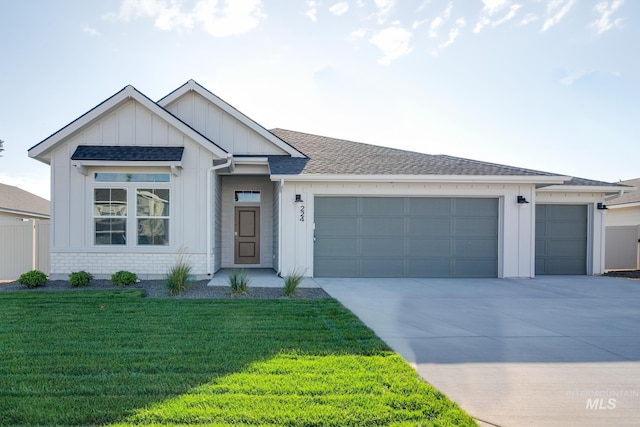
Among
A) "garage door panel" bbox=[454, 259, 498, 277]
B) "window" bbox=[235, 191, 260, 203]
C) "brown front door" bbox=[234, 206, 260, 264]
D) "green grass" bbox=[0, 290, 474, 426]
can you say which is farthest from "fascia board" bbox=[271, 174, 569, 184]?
"green grass" bbox=[0, 290, 474, 426]

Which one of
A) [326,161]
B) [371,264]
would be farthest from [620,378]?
[326,161]

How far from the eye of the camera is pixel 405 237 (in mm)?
10711

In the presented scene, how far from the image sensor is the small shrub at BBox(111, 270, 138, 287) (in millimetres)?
8766

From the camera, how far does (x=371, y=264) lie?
10.6 metres

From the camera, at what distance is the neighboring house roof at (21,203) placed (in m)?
18.5

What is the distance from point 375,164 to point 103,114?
7948 mm

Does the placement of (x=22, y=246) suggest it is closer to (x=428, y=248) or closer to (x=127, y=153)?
(x=127, y=153)

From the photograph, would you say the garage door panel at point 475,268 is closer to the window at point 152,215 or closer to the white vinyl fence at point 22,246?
the window at point 152,215

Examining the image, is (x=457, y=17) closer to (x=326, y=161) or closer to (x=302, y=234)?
(x=326, y=161)

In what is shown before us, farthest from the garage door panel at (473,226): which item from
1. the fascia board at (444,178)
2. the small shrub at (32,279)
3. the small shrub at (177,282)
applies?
the small shrub at (32,279)

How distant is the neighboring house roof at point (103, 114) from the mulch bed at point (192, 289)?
3.51 m

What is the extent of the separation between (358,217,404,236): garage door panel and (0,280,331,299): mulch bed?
2.86 m

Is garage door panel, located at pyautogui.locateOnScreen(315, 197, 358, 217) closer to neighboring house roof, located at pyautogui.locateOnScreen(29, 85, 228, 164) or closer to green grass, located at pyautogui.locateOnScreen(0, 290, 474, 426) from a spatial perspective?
neighboring house roof, located at pyautogui.locateOnScreen(29, 85, 228, 164)
